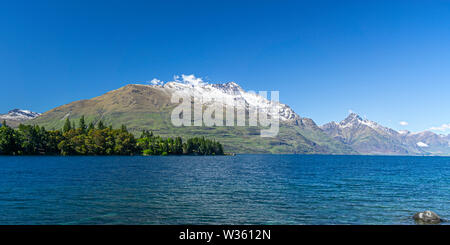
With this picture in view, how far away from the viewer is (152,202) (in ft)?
148

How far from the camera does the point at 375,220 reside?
36062 mm

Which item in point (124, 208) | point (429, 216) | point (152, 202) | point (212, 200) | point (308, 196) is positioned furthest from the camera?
point (308, 196)
